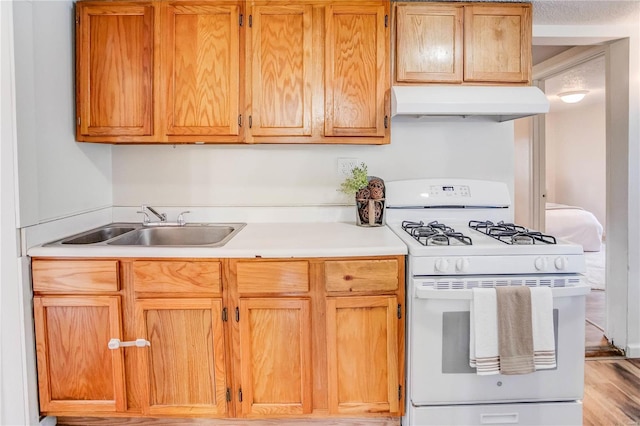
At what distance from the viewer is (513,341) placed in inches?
61.9

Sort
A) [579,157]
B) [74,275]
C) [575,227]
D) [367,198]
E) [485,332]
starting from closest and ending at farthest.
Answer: [485,332]
[74,275]
[367,198]
[575,227]
[579,157]

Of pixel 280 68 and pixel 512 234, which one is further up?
pixel 280 68

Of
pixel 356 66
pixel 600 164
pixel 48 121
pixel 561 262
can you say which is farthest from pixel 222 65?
pixel 600 164

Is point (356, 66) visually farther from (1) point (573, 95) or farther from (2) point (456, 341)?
(1) point (573, 95)

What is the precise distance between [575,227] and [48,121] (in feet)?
18.3

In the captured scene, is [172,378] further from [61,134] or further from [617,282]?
[617,282]

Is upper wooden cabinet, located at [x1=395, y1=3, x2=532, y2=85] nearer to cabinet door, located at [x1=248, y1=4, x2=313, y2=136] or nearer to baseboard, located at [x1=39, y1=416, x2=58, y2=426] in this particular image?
cabinet door, located at [x1=248, y1=4, x2=313, y2=136]

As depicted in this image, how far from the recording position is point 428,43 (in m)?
2.06

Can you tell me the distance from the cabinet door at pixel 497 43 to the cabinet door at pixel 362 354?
126 cm

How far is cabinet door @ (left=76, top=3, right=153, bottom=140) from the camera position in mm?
2000

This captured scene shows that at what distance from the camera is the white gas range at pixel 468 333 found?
1.64m

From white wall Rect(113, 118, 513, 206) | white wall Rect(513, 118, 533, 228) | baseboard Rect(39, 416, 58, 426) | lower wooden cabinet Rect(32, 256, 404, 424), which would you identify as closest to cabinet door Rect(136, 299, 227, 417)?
lower wooden cabinet Rect(32, 256, 404, 424)

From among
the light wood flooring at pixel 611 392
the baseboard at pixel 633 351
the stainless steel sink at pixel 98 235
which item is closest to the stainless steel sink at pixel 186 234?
the stainless steel sink at pixel 98 235

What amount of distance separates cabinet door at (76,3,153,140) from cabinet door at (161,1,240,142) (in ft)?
0.34
